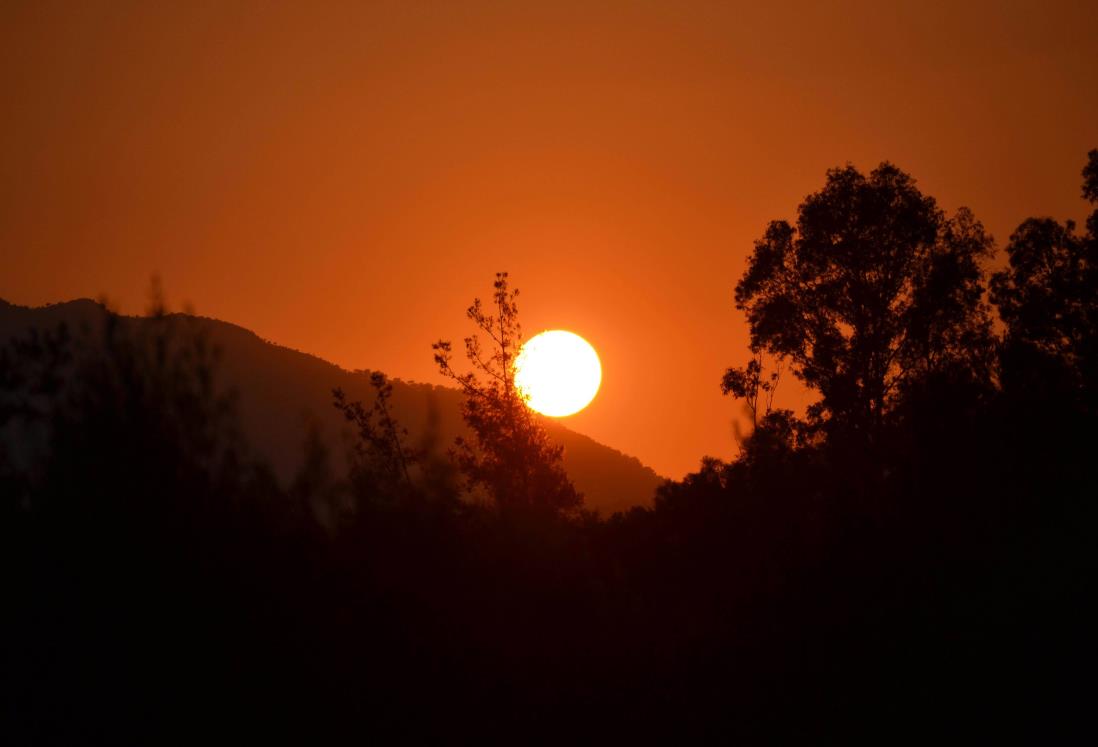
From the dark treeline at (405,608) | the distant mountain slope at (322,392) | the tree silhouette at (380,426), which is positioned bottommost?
the dark treeline at (405,608)

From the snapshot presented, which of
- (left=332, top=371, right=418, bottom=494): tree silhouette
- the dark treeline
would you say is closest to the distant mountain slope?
(left=332, top=371, right=418, bottom=494): tree silhouette

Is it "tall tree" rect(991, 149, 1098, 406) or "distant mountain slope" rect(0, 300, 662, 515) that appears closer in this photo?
"tall tree" rect(991, 149, 1098, 406)

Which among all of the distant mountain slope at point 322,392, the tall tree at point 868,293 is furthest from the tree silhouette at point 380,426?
the distant mountain slope at point 322,392

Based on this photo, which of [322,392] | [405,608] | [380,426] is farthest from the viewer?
[322,392]

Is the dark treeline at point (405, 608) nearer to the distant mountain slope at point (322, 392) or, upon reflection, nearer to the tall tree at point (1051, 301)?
the tall tree at point (1051, 301)

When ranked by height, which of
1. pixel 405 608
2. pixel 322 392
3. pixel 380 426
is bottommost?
pixel 405 608

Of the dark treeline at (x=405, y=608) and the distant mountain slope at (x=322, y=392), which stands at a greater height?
the distant mountain slope at (x=322, y=392)

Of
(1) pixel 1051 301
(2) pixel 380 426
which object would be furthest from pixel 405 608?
(1) pixel 1051 301

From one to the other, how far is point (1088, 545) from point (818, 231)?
2065 cm

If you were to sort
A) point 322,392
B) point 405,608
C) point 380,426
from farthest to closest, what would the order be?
1. point 322,392
2. point 380,426
3. point 405,608

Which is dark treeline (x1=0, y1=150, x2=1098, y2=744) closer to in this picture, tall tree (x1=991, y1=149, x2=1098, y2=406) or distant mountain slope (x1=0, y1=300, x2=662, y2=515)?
tall tree (x1=991, y1=149, x2=1098, y2=406)

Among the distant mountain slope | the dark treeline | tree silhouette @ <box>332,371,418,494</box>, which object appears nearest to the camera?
the dark treeline

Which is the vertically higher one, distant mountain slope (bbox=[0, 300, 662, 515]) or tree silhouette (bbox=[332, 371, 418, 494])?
distant mountain slope (bbox=[0, 300, 662, 515])

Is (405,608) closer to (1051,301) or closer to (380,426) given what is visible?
(380,426)
